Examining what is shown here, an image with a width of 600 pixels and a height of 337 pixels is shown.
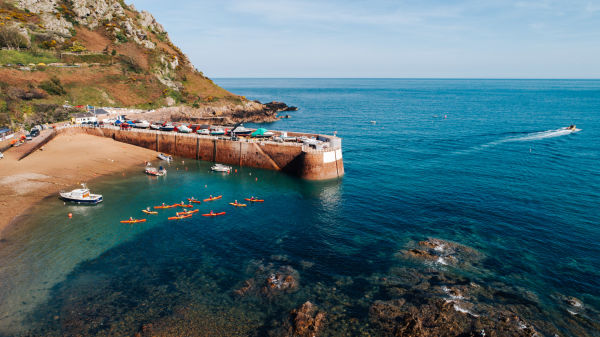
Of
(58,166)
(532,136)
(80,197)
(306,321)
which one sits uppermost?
(532,136)

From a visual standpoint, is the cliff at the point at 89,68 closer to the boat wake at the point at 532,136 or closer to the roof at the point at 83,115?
the roof at the point at 83,115

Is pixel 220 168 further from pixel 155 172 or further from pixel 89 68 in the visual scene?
pixel 89 68

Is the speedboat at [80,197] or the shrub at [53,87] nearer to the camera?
the speedboat at [80,197]

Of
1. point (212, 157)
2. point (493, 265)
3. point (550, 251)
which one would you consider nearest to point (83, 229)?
point (212, 157)

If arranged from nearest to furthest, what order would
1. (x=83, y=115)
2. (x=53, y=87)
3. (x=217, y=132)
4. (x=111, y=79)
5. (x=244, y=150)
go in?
1. (x=244, y=150)
2. (x=217, y=132)
3. (x=83, y=115)
4. (x=53, y=87)
5. (x=111, y=79)

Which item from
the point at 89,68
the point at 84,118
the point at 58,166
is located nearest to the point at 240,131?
the point at 58,166

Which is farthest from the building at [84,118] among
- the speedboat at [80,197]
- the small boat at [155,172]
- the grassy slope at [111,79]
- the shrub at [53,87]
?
the speedboat at [80,197]
